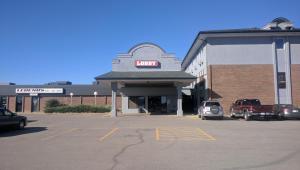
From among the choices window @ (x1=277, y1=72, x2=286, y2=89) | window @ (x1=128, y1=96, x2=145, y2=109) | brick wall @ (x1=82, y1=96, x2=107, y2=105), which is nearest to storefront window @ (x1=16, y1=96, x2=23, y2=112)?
brick wall @ (x1=82, y1=96, x2=107, y2=105)

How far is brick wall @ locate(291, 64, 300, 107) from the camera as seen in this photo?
36469 millimetres

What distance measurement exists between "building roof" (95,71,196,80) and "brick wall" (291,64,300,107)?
1165 cm

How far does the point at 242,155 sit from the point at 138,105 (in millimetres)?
31975

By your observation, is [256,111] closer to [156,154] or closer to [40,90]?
[156,154]

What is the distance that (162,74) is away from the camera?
36.7 m

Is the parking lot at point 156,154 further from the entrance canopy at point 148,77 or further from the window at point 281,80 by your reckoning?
the window at point 281,80

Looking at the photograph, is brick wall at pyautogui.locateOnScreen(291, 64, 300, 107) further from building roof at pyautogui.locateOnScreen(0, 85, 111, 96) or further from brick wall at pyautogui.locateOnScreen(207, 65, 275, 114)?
building roof at pyautogui.locateOnScreen(0, 85, 111, 96)

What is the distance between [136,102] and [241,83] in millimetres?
13385

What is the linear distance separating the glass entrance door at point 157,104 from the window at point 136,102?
2.94ft

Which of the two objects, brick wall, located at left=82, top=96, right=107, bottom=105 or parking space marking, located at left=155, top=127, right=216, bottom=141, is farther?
brick wall, located at left=82, top=96, right=107, bottom=105

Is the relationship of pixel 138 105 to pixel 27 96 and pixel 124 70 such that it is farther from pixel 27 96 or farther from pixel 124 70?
pixel 27 96

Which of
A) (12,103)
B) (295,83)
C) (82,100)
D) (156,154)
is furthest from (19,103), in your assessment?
(156,154)

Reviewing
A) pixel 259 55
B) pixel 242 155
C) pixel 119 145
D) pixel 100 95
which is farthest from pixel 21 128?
pixel 100 95

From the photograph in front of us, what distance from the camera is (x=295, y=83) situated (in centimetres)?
3662
